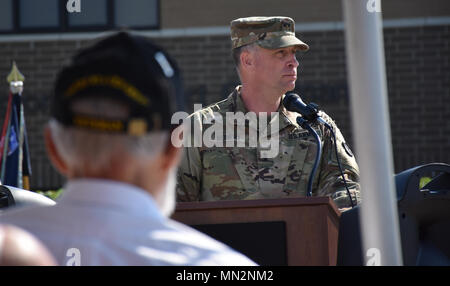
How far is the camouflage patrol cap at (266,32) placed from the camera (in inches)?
221

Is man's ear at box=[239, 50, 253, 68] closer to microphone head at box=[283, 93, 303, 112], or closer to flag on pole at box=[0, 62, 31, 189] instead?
microphone head at box=[283, 93, 303, 112]

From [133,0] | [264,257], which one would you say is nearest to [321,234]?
[264,257]

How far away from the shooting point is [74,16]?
13.0 m

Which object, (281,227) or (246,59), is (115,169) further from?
(246,59)

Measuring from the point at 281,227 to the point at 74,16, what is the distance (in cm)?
970

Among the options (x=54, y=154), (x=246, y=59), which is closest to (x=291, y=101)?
(x=246, y=59)

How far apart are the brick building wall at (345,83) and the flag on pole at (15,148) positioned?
2.94 m

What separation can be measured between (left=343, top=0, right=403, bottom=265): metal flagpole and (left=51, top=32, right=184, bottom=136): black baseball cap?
76cm

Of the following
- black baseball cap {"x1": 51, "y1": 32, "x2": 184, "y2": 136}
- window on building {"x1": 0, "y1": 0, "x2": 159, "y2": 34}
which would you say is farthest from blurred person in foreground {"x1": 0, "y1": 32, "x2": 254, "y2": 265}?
window on building {"x1": 0, "y1": 0, "x2": 159, "y2": 34}

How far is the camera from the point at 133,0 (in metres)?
13.0

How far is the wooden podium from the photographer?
381cm

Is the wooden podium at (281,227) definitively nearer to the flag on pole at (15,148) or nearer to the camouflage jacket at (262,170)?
the camouflage jacket at (262,170)

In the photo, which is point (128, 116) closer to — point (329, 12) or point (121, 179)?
point (121, 179)
